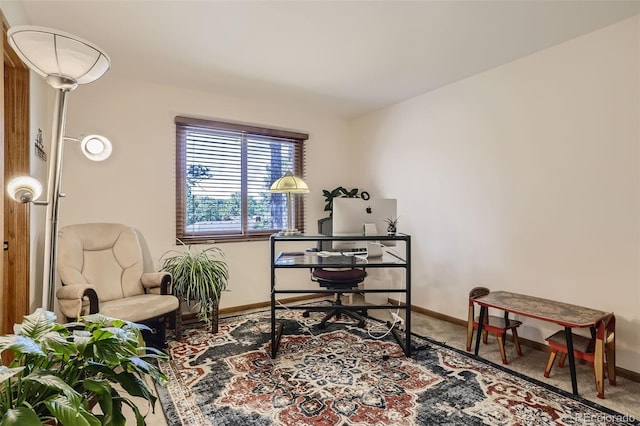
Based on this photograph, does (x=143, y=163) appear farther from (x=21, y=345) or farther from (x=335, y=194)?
(x=21, y=345)

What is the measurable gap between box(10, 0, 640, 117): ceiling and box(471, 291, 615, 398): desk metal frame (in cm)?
201

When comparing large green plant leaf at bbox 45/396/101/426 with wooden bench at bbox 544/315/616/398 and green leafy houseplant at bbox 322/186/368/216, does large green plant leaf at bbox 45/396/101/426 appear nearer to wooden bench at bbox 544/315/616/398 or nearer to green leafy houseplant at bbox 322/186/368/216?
wooden bench at bbox 544/315/616/398

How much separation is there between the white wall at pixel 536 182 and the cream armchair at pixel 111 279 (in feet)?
8.95

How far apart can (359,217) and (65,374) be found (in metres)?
2.20

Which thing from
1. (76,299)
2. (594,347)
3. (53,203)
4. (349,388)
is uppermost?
(53,203)

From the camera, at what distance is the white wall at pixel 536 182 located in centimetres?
238

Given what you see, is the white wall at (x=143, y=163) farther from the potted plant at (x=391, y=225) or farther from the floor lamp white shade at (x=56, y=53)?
the floor lamp white shade at (x=56, y=53)

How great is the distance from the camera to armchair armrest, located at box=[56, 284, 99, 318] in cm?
248

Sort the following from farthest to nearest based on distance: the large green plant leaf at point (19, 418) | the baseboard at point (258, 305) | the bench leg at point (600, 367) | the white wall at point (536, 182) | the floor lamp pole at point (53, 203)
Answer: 1. the baseboard at point (258, 305)
2. the white wall at point (536, 182)
3. the bench leg at point (600, 367)
4. the floor lamp pole at point (53, 203)
5. the large green plant leaf at point (19, 418)

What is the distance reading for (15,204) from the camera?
2242 mm

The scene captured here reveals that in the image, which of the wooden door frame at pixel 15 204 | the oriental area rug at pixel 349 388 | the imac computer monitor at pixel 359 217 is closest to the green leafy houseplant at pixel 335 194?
the imac computer monitor at pixel 359 217

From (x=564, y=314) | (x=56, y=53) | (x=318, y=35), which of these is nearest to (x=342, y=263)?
(x=564, y=314)

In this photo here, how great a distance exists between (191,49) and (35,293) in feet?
7.31

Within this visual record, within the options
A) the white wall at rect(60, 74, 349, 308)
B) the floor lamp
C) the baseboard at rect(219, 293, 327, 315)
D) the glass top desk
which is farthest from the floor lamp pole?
the baseboard at rect(219, 293, 327, 315)
